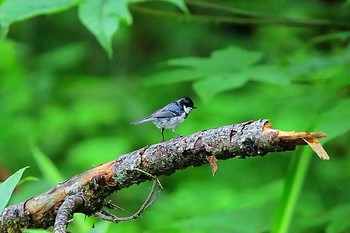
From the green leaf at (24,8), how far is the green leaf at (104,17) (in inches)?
2.4

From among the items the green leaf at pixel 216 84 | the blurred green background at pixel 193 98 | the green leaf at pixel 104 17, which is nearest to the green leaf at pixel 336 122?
the blurred green background at pixel 193 98

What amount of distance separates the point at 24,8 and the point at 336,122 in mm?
876

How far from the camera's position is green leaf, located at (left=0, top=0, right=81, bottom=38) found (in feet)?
6.14

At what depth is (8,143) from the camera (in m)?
4.15

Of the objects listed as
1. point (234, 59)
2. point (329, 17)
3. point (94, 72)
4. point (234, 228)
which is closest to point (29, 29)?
point (94, 72)

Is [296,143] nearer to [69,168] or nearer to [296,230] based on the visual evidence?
[296,230]

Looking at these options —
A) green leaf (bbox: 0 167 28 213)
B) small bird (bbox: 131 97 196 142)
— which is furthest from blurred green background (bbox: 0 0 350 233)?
green leaf (bbox: 0 167 28 213)

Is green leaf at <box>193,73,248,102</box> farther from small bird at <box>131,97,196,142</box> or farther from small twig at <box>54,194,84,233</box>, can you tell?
small twig at <box>54,194,84,233</box>

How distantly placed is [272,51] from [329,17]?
44cm

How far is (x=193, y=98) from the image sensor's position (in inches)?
171

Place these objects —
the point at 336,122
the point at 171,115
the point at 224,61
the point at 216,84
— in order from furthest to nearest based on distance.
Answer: the point at 224,61
the point at 216,84
the point at 336,122
the point at 171,115

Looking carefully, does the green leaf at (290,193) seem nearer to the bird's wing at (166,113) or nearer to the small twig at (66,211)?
the bird's wing at (166,113)

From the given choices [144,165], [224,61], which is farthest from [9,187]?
[224,61]

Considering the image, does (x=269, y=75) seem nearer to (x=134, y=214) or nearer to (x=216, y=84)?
(x=216, y=84)
